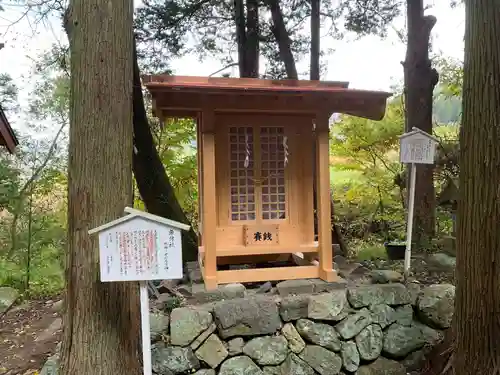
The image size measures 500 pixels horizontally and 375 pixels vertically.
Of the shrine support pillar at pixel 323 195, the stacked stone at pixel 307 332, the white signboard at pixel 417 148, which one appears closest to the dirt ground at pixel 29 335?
the stacked stone at pixel 307 332

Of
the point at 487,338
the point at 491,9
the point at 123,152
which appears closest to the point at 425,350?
the point at 487,338

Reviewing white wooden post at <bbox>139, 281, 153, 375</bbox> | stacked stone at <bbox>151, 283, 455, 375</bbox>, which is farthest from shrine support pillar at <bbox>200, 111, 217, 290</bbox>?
white wooden post at <bbox>139, 281, 153, 375</bbox>

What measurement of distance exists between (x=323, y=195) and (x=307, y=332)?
1.52 m

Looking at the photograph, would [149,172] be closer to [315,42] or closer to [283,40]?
[283,40]

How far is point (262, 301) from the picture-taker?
425 centimetres

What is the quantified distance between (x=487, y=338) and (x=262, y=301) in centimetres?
205

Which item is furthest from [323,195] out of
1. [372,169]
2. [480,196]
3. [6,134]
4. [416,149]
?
[372,169]

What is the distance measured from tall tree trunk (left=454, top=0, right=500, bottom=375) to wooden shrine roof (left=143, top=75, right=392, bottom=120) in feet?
3.67

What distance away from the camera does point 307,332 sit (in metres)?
4.32

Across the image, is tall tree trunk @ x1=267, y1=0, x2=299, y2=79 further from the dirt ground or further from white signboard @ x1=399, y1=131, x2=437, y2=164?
the dirt ground

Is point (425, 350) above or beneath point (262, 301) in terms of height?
beneath

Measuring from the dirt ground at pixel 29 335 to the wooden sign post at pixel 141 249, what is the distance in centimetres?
227

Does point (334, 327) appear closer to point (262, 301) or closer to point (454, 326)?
point (262, 301)

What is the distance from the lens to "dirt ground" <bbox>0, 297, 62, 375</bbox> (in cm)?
429
